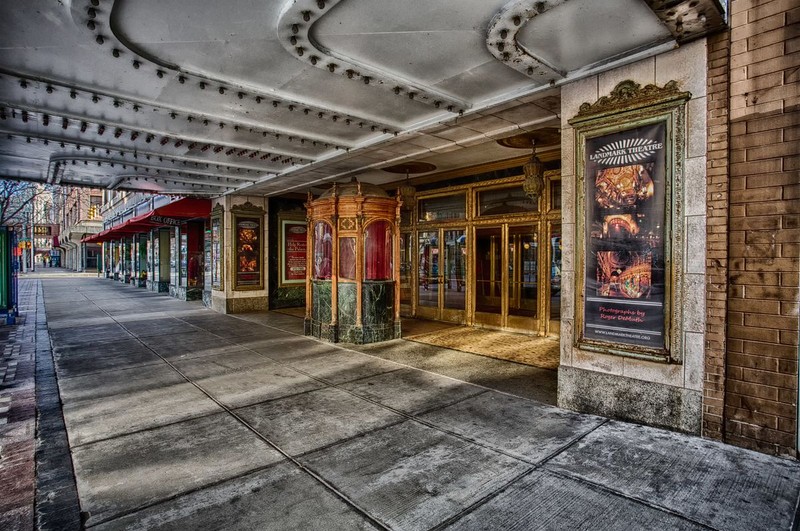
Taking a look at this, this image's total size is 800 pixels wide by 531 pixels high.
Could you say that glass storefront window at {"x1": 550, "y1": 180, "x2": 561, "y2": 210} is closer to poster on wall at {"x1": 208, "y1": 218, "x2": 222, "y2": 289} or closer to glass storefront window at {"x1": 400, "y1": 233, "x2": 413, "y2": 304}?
glass storefront window at {"x1": 400, "y1": 233, "x2": 413, "y2": 304}

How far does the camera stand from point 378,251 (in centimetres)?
860

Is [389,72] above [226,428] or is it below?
above

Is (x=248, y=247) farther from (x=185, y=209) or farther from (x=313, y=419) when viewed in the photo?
(x=313, y=419)

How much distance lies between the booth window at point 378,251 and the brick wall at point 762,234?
581 centimetres

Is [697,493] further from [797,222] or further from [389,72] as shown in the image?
[389,72]

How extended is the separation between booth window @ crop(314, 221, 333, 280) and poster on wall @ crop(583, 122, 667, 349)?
5.44 metres

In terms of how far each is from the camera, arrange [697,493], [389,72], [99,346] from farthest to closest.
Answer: [99,346] < [389,72] < [697,493]

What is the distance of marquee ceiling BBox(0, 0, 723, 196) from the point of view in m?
3.63

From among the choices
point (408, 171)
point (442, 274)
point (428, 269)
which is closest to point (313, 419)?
point (442, 274)

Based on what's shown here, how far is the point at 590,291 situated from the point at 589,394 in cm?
114

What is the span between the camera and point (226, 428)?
4.16m

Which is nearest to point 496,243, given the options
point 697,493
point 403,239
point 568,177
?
point 403,239

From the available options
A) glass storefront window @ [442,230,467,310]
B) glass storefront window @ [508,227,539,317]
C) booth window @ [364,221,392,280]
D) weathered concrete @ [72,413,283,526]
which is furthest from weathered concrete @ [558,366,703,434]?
glass storefront window @ [442,230,467,310]

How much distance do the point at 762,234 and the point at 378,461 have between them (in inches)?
155
